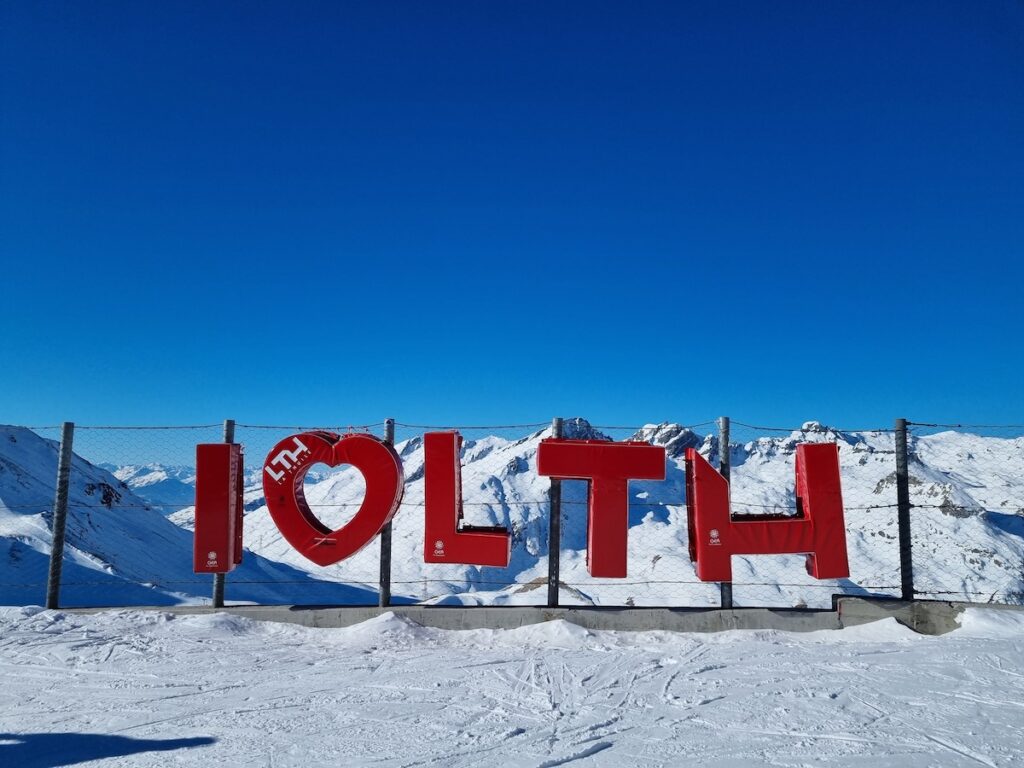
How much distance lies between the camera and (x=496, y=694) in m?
6.41

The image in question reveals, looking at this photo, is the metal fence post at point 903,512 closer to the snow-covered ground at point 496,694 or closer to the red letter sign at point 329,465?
the snow-covered ground at point 496,694

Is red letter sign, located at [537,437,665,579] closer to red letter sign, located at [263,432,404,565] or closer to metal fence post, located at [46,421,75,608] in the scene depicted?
red letter sign, located at [263,432,404,565]

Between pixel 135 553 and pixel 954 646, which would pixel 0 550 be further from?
pixel 954 646

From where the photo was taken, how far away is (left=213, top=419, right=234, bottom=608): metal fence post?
31.3 feet

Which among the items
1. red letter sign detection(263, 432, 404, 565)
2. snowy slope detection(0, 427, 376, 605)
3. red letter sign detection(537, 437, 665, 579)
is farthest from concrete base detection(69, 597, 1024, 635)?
snowy slope detection(0, 427, 376, 605)

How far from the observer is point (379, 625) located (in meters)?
8.73

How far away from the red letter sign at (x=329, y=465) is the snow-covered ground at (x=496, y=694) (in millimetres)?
1144

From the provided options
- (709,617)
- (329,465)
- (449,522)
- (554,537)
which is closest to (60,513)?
(329,465)

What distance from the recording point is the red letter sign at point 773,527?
28.8ft

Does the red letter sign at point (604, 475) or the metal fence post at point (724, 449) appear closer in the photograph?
the red letter sign at point (604, 475)

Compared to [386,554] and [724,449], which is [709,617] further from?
[386,554]

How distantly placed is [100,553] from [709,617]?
45.8 metres

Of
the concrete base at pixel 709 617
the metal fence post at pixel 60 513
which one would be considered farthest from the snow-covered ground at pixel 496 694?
the metal fence post at pixel 60 513

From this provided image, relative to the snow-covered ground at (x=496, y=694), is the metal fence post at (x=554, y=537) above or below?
above
